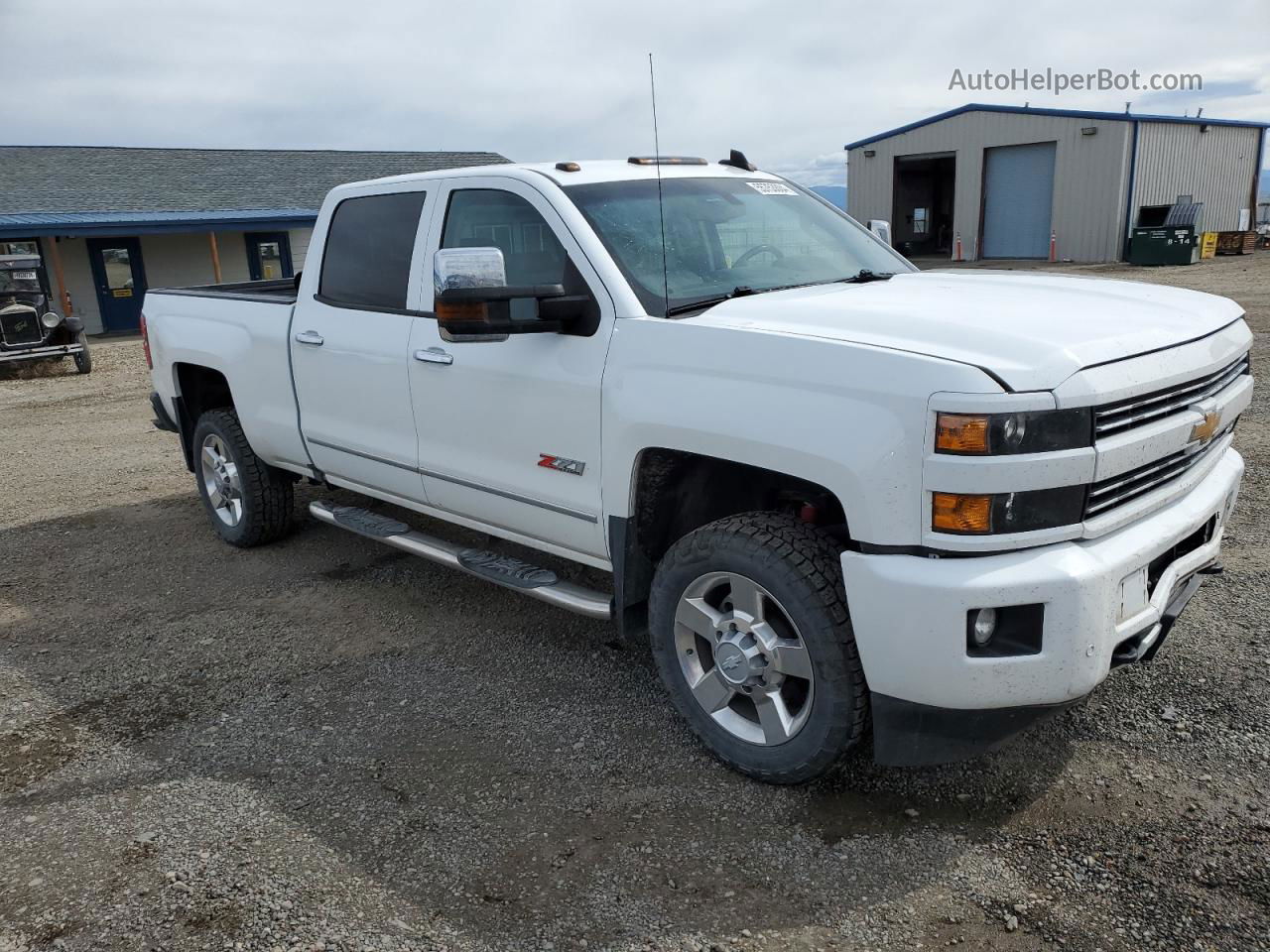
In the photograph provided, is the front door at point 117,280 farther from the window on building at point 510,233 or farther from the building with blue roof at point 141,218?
the window on building at point 510,233

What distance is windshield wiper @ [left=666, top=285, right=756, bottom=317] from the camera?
3.52 meters

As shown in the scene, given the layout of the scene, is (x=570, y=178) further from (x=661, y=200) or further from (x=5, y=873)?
(x=5, y=873)

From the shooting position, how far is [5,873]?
3049 mm

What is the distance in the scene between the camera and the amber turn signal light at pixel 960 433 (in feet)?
8.54

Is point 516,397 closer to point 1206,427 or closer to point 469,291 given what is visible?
point 469,291

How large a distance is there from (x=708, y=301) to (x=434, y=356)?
123cm

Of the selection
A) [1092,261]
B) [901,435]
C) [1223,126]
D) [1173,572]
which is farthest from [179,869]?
[1223,126]

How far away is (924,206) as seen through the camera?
3684cm

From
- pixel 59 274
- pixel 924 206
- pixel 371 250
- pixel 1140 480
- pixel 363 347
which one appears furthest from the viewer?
pixel 924 206

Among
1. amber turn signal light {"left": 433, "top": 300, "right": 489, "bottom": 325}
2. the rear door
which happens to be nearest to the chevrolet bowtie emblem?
amber turn signal light {"left": 433, "top": 300, "right": 489, "bottom": 325}

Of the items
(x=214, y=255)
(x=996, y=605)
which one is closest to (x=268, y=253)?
(x=214, y=255)

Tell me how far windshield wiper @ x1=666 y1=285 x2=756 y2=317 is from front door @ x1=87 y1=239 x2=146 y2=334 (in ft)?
77.5

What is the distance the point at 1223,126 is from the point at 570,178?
34723mm

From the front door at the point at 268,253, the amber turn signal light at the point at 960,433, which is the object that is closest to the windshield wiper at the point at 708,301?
the amber turn signal light at the point at 960,433
